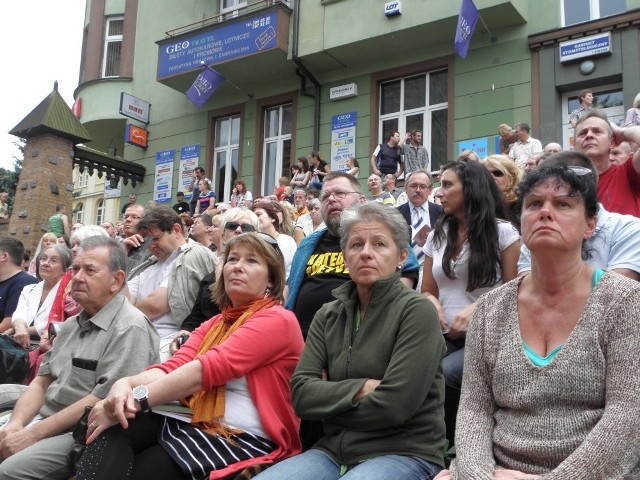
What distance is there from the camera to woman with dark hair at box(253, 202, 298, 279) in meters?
5.65

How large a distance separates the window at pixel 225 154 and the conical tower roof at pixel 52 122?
3.87m

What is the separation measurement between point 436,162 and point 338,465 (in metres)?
11.7

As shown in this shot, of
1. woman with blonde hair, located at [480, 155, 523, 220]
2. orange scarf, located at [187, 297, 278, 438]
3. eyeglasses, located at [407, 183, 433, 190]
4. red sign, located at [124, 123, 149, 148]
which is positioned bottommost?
orange scarf, located at [187, 297, 278, 438]

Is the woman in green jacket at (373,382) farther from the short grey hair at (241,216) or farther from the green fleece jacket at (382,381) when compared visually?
the short grey hair at (241,216)

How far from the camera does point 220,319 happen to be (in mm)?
3738

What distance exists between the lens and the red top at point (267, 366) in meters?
3.23

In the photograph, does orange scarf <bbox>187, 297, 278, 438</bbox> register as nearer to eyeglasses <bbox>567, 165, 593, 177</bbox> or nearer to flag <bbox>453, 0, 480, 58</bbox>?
eyeglasses <bbox>567, 165, 593, 177</bbox>

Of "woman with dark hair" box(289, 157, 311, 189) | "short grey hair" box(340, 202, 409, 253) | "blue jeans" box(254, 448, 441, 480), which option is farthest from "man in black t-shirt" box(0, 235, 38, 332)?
"woman with dark hair" box(289, 157, 311, 189)

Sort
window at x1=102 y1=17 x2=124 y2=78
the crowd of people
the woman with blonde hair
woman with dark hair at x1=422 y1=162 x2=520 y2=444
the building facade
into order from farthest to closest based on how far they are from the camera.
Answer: window at x1=102 y1=17 x2=124 y2=78 → the building facade → the woman with blonde hair → woman with dark hair at x1=422 y1=162 x2=520 y2=444 → the crowd of people

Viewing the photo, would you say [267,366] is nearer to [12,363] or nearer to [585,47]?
[12,363]

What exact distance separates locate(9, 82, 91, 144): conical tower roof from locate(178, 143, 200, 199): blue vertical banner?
11.4 feet

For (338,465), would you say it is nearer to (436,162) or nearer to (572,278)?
(572,278)

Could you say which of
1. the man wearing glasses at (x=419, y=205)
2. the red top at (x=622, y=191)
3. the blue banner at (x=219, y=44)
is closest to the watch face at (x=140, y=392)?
the red top at (x=622, y=191)

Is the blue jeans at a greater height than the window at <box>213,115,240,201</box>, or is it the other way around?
the window at <box>213,115,240,201</box>
